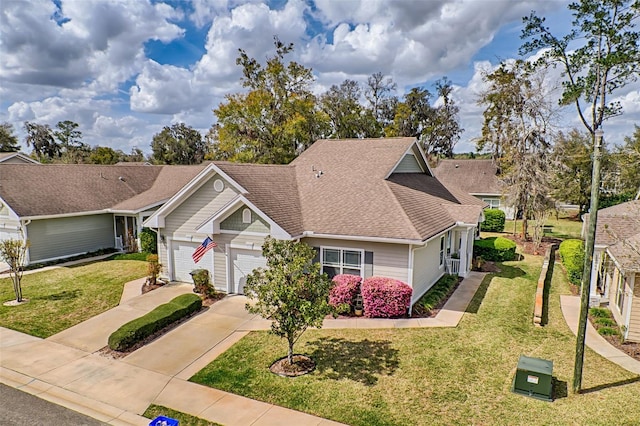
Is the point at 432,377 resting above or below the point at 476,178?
below

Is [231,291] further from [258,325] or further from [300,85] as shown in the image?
[300,85]

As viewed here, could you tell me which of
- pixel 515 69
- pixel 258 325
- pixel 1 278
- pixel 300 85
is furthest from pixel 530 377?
pixel 300 85

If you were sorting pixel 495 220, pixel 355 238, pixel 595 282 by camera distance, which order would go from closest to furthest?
pixel 355 238 → pixel 595 282 → pixel 495 220

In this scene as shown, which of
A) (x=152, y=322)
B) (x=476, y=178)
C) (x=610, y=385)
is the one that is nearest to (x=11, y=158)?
(x=152, y=322)

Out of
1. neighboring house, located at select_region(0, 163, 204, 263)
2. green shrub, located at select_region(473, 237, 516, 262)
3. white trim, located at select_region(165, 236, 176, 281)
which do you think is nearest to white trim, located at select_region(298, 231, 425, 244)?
white trim, located at select_region(165, 236, 176, 281)

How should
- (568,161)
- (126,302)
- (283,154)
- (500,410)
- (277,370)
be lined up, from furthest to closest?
1. (568,161)
2. (283,154)
3. (126,302)
4. (277,370)
5. (500,410)

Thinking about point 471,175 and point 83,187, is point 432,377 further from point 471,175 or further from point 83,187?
point 471,175

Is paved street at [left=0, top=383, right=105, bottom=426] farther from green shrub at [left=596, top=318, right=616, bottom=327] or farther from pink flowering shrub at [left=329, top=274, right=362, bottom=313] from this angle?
green shrub at [left=596, top=318, right=616, bottom=327]
